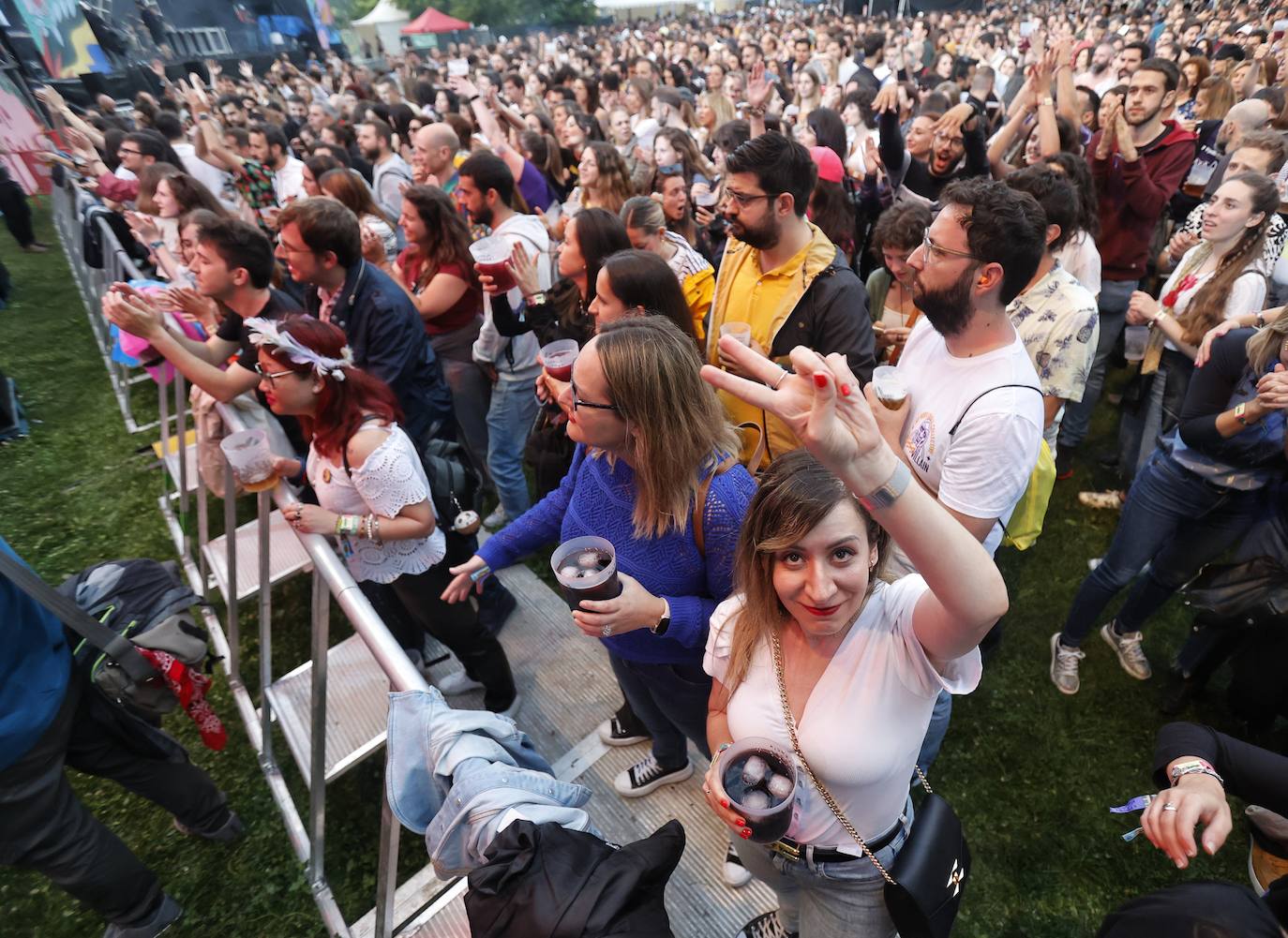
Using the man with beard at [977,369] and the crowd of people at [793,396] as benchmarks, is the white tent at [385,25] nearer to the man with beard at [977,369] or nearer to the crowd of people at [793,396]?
the crowd of people at [793,396]

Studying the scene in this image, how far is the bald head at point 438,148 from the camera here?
5188mm

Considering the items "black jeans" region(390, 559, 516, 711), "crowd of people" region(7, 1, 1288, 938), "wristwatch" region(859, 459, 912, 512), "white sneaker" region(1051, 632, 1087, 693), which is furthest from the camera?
"white sneaker" region(1051, 632, 1087, 693)

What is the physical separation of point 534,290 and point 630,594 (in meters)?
2.15

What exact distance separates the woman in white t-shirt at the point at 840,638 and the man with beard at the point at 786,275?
1.27m

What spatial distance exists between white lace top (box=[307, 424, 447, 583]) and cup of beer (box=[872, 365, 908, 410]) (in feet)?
5.64

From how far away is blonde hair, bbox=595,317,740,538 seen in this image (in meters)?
1.83

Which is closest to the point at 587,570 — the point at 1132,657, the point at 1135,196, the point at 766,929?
the point at 766,929

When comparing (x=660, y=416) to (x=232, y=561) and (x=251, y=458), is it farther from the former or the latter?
(x=232, y=561)

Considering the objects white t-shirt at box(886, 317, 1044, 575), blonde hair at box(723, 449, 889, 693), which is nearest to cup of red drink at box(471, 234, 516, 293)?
white t-shirt at box(886, 317, 1044, 575)

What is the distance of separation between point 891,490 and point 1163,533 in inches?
102

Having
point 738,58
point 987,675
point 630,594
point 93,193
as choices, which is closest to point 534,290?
point 630,594

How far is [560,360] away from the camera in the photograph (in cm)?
258

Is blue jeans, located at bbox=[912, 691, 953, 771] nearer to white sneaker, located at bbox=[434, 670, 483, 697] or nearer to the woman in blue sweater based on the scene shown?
the woman in blue sweater

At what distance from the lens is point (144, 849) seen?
295 centimetres
